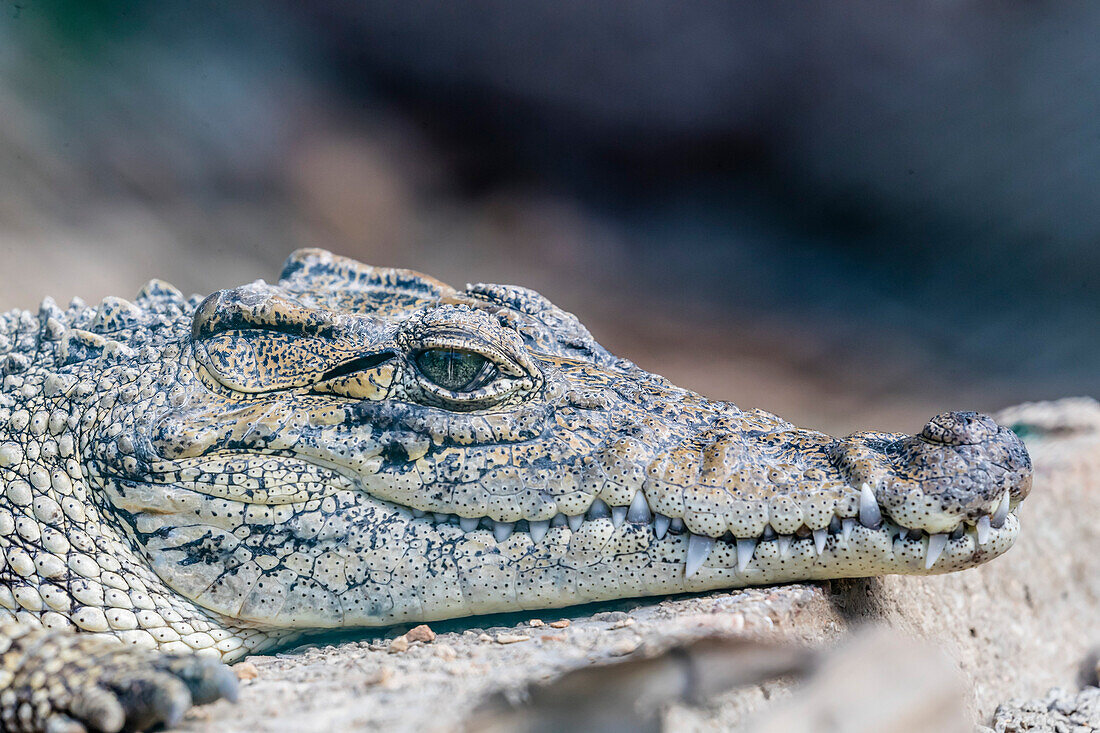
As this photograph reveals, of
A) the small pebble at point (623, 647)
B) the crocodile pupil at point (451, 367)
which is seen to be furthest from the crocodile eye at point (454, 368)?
the small pebble at point (623, 647)

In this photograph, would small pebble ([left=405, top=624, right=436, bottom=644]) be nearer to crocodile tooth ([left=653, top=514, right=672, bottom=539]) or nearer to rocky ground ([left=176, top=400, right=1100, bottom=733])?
rocky ground ([left=176, top=400, right=1100, bottom=733])

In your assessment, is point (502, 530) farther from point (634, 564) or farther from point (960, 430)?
point (960, 430)

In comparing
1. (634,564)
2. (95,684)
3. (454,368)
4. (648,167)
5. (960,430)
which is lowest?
(95,684)

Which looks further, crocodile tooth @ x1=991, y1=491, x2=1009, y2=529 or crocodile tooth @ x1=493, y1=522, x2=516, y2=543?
crocodile tooth @ x1=493, y1=522, x2=516, y2=543

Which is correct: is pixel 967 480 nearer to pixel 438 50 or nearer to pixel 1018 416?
pixel 1018 416

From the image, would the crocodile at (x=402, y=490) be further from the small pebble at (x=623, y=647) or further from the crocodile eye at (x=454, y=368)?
the small pebble at (x=623, y=647)

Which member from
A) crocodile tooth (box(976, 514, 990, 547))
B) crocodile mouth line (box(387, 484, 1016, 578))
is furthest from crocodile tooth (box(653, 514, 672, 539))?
crocodile tooth (box(976, 514, 990, 547))

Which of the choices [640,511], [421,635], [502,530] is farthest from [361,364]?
[640,511]
